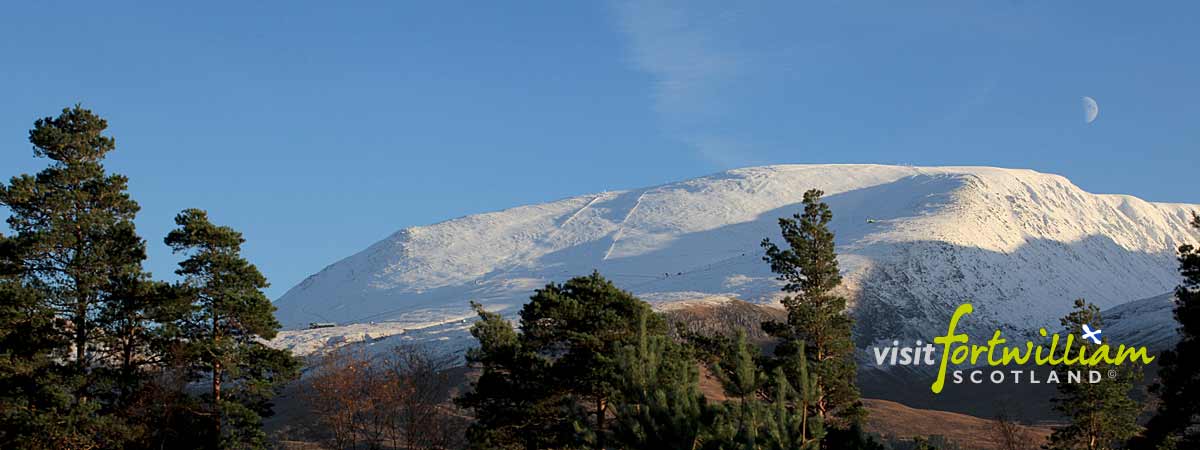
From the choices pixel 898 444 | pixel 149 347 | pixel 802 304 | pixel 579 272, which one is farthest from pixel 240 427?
pixel 579 272

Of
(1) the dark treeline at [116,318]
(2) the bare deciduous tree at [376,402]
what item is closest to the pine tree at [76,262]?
(1) the dark treeline at [116,318]

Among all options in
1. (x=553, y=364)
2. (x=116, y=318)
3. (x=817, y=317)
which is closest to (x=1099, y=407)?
(x=817, y=317)

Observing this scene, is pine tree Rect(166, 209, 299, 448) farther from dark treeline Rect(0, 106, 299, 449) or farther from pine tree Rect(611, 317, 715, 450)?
pine tree Rect(611, 317, 715, 450)

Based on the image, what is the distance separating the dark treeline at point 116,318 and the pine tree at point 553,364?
23.8 feet

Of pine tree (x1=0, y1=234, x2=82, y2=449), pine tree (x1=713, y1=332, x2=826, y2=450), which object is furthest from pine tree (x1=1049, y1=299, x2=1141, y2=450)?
pine tree (x1=0, y1=234, x2=82, y2=449)

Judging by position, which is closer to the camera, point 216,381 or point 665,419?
point 665,419

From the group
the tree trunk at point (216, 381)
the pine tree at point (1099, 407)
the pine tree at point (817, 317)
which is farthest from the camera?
the pine tree at point (1099, 407)

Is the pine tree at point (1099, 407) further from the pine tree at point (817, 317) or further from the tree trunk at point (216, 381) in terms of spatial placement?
the tree trunk at point (216, 381)

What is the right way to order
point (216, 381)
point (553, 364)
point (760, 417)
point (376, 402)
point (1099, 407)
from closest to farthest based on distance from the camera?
point (760, 417)
point (216, 381)
point (553, 364)
point (1099, 407)
point (376, 402)

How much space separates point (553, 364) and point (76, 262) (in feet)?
55.7

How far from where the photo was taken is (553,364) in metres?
40.0

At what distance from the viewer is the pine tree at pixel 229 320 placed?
37.6 metres

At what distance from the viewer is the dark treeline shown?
121ft

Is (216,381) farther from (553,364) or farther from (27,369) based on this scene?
(553,364)
